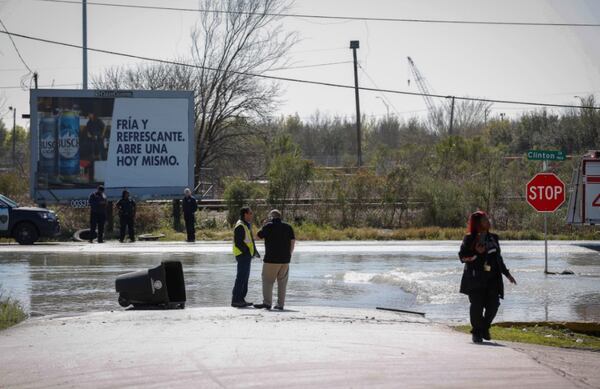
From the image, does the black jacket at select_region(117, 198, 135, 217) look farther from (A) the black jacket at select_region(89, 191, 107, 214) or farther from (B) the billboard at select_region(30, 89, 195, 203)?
(B) the billboard at select_region(30, 89, 195, 203)

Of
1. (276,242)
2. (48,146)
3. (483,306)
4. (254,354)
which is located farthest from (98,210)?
(254,354)

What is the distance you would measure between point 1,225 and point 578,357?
23.7 m

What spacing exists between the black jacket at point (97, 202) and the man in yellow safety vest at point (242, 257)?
16.7 meters

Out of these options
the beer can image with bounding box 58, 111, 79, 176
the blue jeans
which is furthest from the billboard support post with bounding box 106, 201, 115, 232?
the blue jeans

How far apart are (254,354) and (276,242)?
4826 millimetres

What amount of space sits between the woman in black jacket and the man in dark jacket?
156 inches

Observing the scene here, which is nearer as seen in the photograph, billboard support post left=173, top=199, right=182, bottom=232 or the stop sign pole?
the stop sign pole

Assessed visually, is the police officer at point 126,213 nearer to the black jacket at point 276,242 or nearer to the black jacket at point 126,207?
the black jacket at point 126,207

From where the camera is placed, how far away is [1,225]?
30984 millimetres

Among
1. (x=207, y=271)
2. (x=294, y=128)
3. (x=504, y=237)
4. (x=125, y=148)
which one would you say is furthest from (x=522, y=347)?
(x=294, y=128)

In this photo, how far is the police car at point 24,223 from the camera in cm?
3102

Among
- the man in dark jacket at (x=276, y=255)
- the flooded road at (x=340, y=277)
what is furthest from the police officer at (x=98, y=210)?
the man in dark jacket at (x=276, y=255)

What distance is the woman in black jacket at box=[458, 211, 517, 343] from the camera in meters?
12.2

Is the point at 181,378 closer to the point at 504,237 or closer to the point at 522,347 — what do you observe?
the point at 522,347
